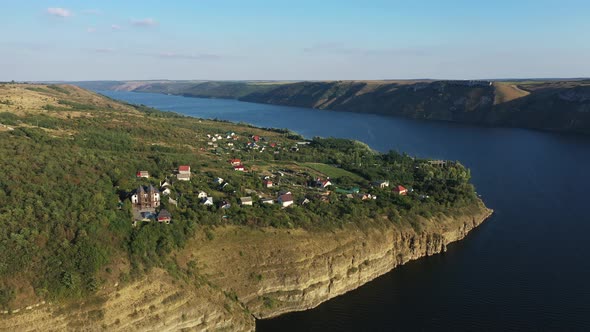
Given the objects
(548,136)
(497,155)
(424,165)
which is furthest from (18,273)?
(548,136)

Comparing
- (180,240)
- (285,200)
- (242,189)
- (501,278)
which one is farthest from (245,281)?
(501,278)

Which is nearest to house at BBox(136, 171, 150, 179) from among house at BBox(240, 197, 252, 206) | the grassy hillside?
the grassy hillside

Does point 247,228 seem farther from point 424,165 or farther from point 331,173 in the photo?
point 424,165

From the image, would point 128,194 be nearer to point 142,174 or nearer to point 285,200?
point 142,174

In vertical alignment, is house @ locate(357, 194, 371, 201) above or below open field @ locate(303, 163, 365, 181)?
below

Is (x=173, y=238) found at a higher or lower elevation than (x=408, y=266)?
higher

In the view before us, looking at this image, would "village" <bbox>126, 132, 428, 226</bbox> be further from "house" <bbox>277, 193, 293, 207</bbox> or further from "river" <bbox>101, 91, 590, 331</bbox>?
"river" <bbox>101, 91, 590, 331</bbox>

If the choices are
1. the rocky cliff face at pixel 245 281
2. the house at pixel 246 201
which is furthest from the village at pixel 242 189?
the rocky cliff face at pixel 245 281
